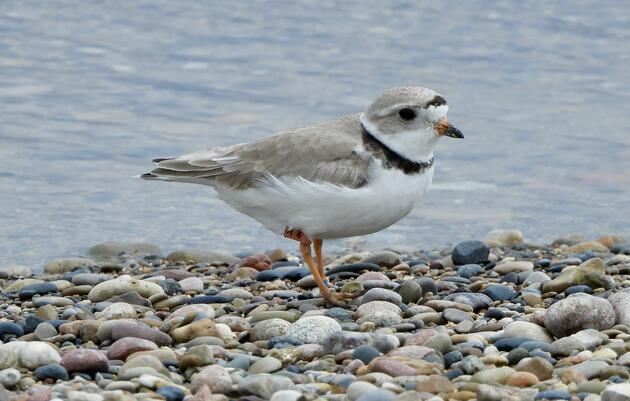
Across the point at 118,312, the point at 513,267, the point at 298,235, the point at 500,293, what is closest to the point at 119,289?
the point at 118,312

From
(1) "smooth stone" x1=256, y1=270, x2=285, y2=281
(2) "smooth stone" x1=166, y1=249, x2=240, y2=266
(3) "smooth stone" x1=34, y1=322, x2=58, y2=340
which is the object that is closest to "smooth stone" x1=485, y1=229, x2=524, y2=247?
(2) "smooth stone" x1=166, y1=249, x2=240, y2=266

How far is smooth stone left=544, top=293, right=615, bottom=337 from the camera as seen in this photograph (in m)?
6.02

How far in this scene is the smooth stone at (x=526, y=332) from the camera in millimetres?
6000

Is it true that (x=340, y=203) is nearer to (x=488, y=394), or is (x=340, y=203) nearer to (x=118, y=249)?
(x=488, y=394)

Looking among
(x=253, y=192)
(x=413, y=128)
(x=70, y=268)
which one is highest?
(x=413, y=128)

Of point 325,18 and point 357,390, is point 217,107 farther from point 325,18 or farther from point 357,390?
point 357,390

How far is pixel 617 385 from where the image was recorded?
4.98 m

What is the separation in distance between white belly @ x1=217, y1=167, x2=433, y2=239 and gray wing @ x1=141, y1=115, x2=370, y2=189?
0.07 meters

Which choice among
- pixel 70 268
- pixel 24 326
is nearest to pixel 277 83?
pixel 70 268

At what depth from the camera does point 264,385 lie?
16.8 ft

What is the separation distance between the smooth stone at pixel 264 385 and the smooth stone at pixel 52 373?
2.77 feet

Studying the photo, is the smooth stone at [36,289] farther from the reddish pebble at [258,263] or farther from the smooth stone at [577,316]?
the smooth stone at [577,316]

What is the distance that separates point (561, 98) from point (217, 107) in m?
4.16

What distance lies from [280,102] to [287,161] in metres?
6.81
